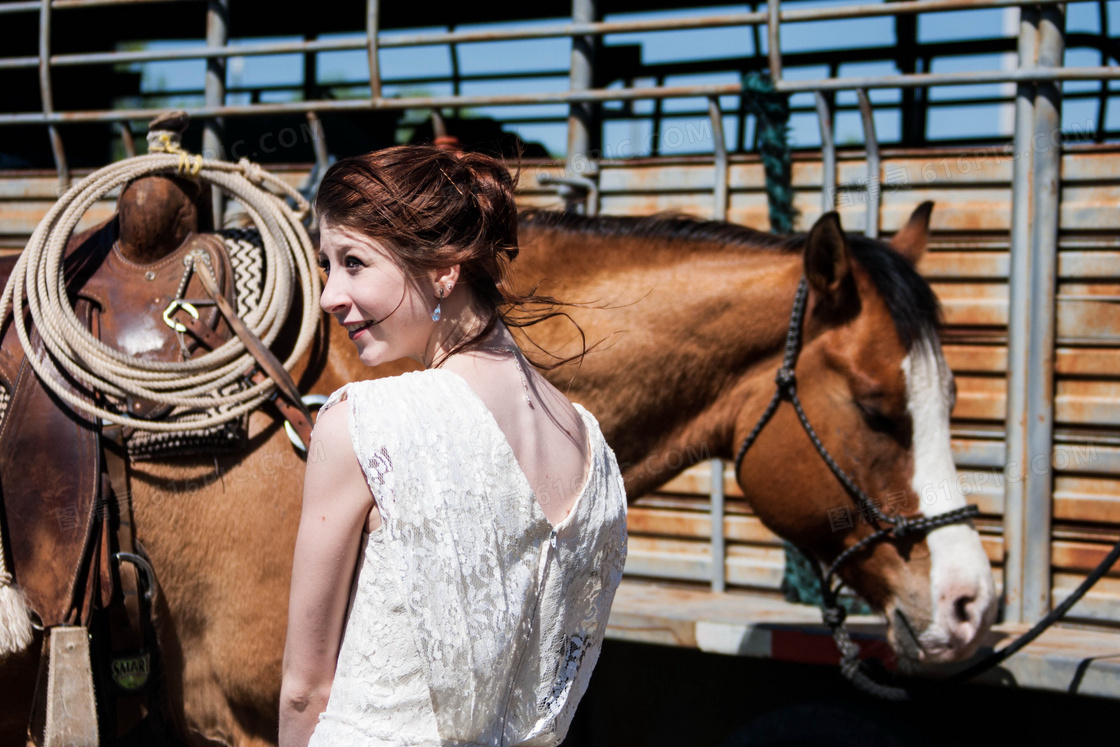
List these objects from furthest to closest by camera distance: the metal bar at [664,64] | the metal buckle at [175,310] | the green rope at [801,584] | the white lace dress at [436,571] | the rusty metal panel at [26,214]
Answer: the rusty metal panel at [26,214] < the metal bar at [664,64] < the green rope at [801,584] < the metal buckle at [175,310] < the white lace dress at [436,571]

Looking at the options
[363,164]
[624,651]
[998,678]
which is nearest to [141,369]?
[363,164]

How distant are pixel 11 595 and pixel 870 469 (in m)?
2.08

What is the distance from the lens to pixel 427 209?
1094 millimetres

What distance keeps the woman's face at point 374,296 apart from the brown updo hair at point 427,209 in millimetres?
15

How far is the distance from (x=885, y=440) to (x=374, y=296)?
1.66m

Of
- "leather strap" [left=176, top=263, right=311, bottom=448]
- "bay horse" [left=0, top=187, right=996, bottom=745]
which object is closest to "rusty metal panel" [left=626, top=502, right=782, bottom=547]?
"bay horse" [left=0, top=187, right=996, bottom=745]

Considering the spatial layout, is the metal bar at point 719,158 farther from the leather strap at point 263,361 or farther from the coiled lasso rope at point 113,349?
the leather strap at point 263,361

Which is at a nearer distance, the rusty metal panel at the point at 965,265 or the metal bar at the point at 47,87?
the rusty metal panel at the point at 965,265

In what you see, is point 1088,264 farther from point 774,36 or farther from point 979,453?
point 774,36

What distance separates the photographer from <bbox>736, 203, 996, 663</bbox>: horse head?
229 cm

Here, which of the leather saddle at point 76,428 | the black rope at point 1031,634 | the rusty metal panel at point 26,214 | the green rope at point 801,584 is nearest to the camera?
the leather saddle at point 76,428

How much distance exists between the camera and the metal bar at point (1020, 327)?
10.5ft

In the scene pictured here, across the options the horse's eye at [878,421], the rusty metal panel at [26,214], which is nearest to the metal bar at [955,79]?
the horse's eye at [878,421]

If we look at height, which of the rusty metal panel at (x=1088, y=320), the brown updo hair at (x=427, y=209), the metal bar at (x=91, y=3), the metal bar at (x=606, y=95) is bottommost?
the rusty metal panel at (x=1088, y=320)
